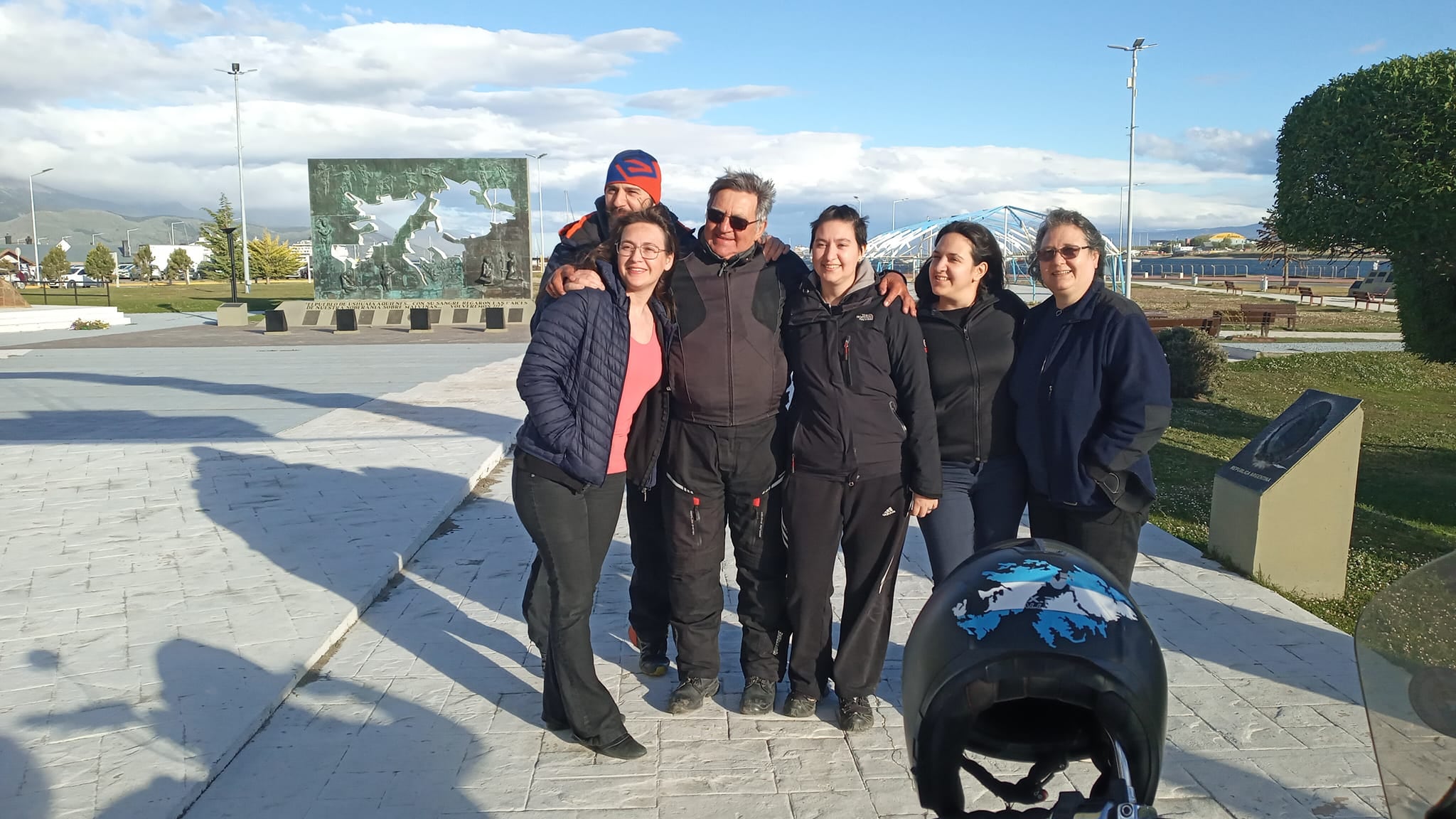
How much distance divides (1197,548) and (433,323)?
26155 mm

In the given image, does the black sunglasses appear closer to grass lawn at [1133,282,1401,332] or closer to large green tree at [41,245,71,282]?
grass lawn at [1133,282,1401,332]

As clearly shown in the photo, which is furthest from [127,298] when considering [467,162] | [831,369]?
[831,369]

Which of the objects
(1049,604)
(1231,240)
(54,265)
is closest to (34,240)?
(54,265)

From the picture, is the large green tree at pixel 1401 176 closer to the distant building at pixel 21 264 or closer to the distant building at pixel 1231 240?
the distant building at pixel 21 264

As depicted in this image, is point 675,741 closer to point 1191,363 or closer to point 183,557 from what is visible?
point 183,557

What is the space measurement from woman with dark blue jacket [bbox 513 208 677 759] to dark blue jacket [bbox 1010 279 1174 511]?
1367 millimetres

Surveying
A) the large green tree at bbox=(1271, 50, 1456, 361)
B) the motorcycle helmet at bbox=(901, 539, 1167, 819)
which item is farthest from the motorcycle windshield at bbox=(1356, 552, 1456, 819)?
→ the large green tree at bbox=(1271, 50, 1456, 361)

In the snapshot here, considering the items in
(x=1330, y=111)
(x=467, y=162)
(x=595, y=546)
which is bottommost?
(x=595, y=546)

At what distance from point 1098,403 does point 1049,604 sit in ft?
5.41

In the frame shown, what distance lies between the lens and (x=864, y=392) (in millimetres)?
3715

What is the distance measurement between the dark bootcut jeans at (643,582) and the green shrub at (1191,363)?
35.8ft

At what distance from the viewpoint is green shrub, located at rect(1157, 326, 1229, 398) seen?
13.7m

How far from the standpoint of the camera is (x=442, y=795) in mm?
3422

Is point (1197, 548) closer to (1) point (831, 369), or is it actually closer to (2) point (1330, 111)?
(1) point (831, 369)
